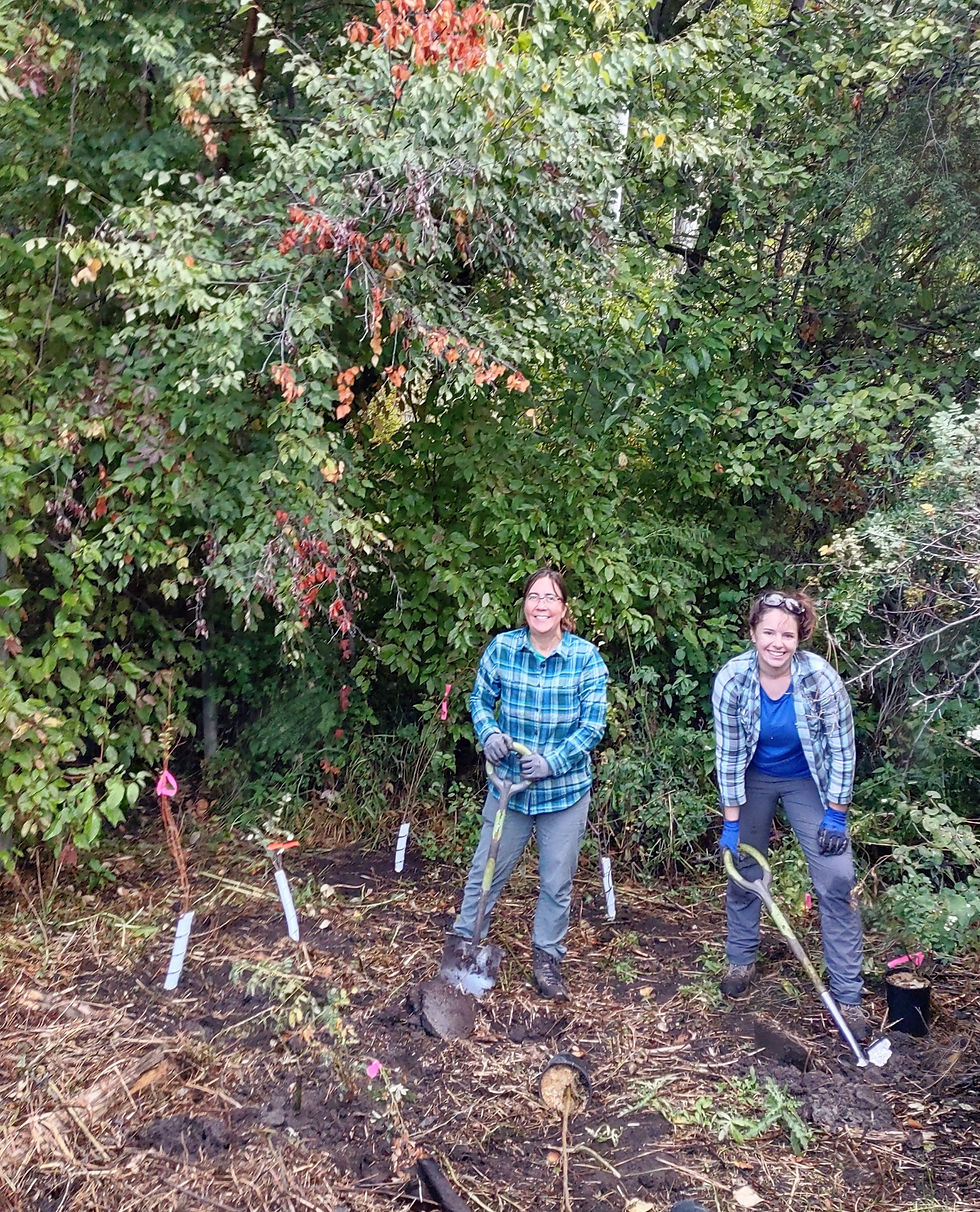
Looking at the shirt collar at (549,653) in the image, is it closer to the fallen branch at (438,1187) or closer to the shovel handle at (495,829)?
the shovel handle at (495,829)

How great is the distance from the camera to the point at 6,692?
13.8 feet

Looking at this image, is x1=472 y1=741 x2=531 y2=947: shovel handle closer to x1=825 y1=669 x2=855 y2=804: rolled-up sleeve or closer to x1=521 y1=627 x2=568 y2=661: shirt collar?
x1=521 y1=627 x2=568 y2=661: shirt collar

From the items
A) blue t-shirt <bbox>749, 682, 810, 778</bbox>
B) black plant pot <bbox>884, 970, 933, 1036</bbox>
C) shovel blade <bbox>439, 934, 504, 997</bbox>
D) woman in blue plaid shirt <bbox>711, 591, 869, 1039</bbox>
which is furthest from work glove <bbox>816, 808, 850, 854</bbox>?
shovel blade <bbox>439, 934, 504, 997</bbox>

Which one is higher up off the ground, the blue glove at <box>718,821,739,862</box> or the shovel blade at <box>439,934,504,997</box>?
the blue glove at <box>718,821,739,862</box>

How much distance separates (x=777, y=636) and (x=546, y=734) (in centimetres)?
100

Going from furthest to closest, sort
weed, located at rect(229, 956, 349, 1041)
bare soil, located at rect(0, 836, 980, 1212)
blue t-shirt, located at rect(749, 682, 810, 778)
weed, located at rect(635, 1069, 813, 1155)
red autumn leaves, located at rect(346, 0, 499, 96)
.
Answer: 1. blue t-shirt, located at rect(749, 682, 810, 778)
2. weed, located at rect(229, 956, 349, 1041)
3. red autumn leaves, located at rect(346, 0, 499, 96)
4. weed, located at rect(635, 1069, 813, 1155)
5. bare soil, located at rect(0, 836, 980, 1212)

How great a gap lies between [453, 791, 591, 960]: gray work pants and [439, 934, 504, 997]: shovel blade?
0.06m

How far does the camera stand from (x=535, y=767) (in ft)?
12.8

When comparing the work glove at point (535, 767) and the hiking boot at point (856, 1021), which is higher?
the work glove at point (535, 767)

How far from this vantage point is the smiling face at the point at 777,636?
374cm

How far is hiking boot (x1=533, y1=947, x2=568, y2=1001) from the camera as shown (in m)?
4.20

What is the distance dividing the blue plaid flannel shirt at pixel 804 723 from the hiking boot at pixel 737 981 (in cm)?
76

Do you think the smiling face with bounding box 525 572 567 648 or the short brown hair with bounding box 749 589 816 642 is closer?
the short brown hair with bounding box 749 589 816 642

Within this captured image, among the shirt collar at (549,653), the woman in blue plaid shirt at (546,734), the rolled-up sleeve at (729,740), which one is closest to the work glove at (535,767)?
the woman in blue plaid shirt at (546,734)
